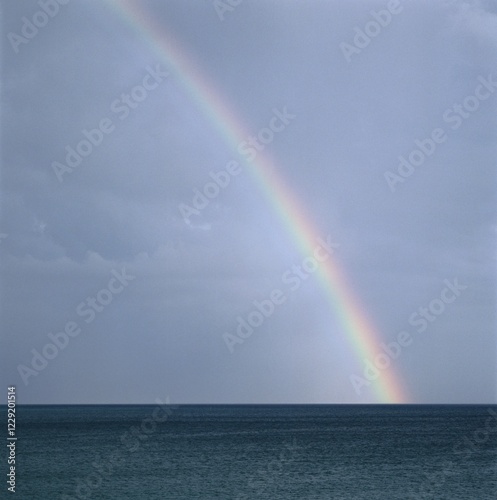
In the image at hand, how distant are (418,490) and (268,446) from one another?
38.1 m

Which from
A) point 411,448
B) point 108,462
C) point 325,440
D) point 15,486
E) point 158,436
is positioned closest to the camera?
point 15,486

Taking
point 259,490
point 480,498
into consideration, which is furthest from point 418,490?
point 259,490

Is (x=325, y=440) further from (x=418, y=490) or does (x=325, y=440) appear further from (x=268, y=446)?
(x=418, y=490)

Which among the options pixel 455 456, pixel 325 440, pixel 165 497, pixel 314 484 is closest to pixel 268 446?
pixel 325 440

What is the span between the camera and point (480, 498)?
50.1m

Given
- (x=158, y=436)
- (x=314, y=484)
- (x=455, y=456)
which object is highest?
(x=314, y=484)

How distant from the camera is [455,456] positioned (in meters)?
78.2

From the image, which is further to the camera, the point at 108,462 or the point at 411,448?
the point at 411,448

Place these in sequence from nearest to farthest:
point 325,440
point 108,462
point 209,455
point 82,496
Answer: point 82,496 → point 108,462 → point 209,455 → point 325,440

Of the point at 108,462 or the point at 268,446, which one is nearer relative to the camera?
the point at 108,462

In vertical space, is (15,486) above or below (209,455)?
above

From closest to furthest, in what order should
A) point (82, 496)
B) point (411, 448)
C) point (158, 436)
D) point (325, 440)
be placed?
1. point (82, 496)
2. point (411, 448)
3. point (325, 440)
4. point (158, 436)

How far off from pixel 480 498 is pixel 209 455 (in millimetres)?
33641

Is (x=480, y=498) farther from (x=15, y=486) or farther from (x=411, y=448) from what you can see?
(x=411, y=448)
